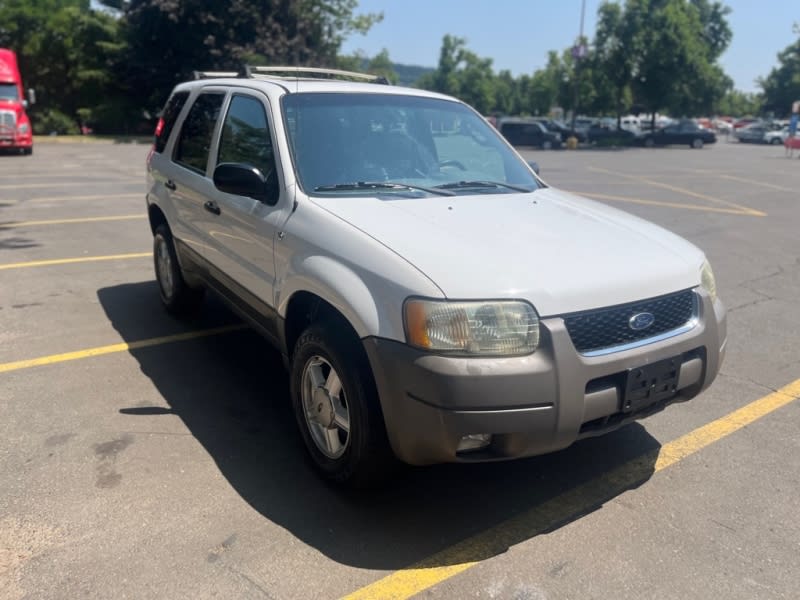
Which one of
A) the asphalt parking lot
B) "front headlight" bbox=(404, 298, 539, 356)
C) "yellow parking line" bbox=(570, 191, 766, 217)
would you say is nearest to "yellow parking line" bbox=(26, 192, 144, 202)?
the asphalt parking lot

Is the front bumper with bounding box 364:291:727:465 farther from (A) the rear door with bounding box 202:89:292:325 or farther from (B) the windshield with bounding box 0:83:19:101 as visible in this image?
(B) the windshield with bounding box 0:83:19:101

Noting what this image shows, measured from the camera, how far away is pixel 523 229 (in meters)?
3.35

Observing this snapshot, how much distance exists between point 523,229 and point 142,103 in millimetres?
38759

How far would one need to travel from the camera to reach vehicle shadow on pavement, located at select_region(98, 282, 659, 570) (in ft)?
10.0

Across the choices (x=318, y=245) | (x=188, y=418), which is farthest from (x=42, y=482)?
(x=318, y=245)

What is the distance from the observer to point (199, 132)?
16.5ft

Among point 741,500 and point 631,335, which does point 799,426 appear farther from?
point 631,335

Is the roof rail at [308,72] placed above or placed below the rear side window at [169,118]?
above

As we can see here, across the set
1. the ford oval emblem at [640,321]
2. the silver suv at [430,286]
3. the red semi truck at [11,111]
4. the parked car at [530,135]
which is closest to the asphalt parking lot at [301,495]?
the silver suv at [430,286]

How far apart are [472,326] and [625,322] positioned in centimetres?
72

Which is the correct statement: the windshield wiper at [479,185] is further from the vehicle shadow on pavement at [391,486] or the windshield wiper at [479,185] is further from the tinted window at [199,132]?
the tinted window at [199,132]

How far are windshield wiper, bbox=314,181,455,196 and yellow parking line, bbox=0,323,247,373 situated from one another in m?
2.45

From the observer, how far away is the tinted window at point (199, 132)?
4.80m

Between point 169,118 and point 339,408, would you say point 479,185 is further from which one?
point 169,118
